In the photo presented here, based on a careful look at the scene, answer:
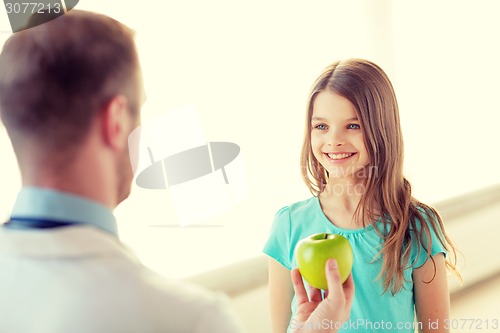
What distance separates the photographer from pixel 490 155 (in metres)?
2.96

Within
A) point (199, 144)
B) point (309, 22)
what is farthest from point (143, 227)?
point (309, 22)

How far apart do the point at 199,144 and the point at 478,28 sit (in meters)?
1.75

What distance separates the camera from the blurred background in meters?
1.59

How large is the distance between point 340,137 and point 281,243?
29cm

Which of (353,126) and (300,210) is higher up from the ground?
Answer: (353,126)

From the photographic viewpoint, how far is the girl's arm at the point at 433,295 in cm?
123

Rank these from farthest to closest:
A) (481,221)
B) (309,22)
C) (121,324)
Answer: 1. (481,221)
2. (309,22)
3. (121,324)

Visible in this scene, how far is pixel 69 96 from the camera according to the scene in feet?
1.57

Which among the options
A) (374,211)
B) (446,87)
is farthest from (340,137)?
(446,87)

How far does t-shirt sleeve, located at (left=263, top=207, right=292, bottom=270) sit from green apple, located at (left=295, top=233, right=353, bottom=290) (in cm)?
23

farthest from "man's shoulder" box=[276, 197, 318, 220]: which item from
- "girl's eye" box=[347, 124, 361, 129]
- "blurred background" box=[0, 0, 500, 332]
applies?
"blurred background" box=[0, 0, 500, 332]

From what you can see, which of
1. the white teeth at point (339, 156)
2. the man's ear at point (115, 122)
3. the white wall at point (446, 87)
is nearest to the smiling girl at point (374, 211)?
the white teeth at point (339, 156)

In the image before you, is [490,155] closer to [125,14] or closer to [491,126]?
[491,126]

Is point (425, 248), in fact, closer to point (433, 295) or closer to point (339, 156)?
point (433, 295)
